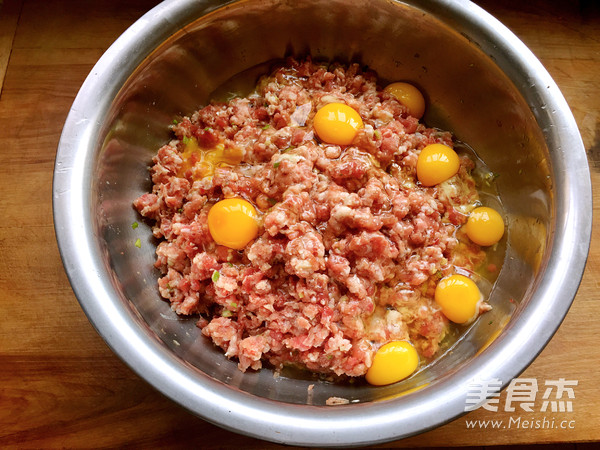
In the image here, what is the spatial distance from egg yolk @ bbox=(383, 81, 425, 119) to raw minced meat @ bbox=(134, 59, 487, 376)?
0.23ft

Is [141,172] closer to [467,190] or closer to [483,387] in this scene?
[467,190]

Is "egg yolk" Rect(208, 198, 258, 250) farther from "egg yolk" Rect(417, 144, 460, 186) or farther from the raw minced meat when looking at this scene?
"egg yolk" Rect(417, 144, 460, 186)

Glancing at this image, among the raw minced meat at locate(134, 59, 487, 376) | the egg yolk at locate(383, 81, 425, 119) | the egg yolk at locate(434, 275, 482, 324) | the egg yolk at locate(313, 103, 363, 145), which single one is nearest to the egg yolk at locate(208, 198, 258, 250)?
the raw minced meat at locate(134, 59, 487, 376)

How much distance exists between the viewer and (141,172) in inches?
117

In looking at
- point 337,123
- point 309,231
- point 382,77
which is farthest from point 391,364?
point 382,77

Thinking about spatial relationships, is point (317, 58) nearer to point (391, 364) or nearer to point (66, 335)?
point (391, 364)

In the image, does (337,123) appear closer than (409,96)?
Yes

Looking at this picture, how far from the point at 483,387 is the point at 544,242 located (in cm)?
84

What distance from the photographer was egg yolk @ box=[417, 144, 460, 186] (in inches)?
113

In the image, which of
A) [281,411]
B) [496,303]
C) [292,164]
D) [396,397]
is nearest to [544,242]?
[496,303]

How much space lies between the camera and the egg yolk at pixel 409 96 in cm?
312

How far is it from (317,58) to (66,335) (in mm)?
2298

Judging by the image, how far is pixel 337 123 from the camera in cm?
281

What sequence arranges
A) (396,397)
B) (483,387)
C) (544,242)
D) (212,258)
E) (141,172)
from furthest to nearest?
(141,172), (212,258), (544,242), (396,397), (483,387)
